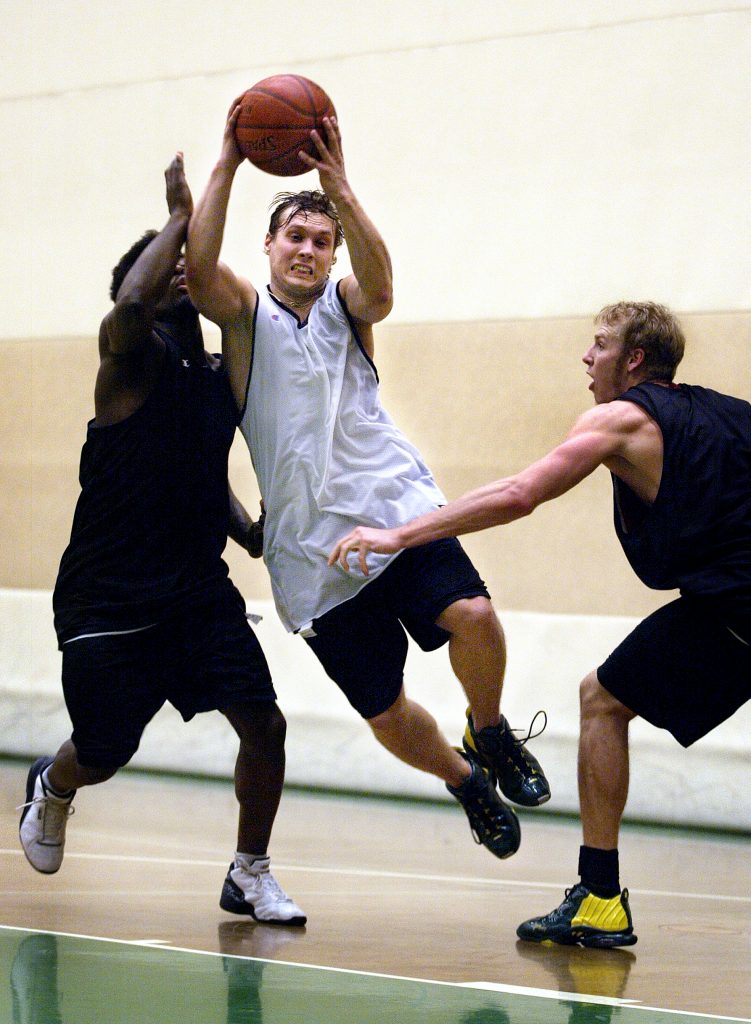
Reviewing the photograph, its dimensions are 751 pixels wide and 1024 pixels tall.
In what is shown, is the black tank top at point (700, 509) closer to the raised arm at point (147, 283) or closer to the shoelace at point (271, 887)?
the raised arm at point (147, 283)

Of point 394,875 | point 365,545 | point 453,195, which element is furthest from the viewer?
point 453,195

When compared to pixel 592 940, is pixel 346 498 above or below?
above

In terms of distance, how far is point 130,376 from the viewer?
408cm

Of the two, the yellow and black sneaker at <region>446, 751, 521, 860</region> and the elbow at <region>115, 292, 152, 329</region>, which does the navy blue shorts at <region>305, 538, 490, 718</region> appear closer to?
the yellow and black sneaker at <region>446, 751, 521, 860</region>

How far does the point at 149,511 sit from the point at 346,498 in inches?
22.3

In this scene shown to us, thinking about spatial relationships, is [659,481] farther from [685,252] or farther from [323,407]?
[685,252]

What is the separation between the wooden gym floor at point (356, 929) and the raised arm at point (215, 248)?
172cm

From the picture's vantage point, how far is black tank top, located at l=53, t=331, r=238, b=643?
4.11 m

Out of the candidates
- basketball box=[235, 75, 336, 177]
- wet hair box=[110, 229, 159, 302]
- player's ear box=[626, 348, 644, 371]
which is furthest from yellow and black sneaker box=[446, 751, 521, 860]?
basketball box=[235, 75, 336, 177]

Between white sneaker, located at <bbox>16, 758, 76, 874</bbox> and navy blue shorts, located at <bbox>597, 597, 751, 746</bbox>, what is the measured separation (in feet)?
5.59

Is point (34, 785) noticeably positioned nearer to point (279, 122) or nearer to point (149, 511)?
point (149, 511)

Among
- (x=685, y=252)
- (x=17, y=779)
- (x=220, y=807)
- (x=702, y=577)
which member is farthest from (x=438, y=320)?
(x=702, y=577)

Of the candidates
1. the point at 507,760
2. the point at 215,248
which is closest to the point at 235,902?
the point at 507,760

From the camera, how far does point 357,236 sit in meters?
3.96
